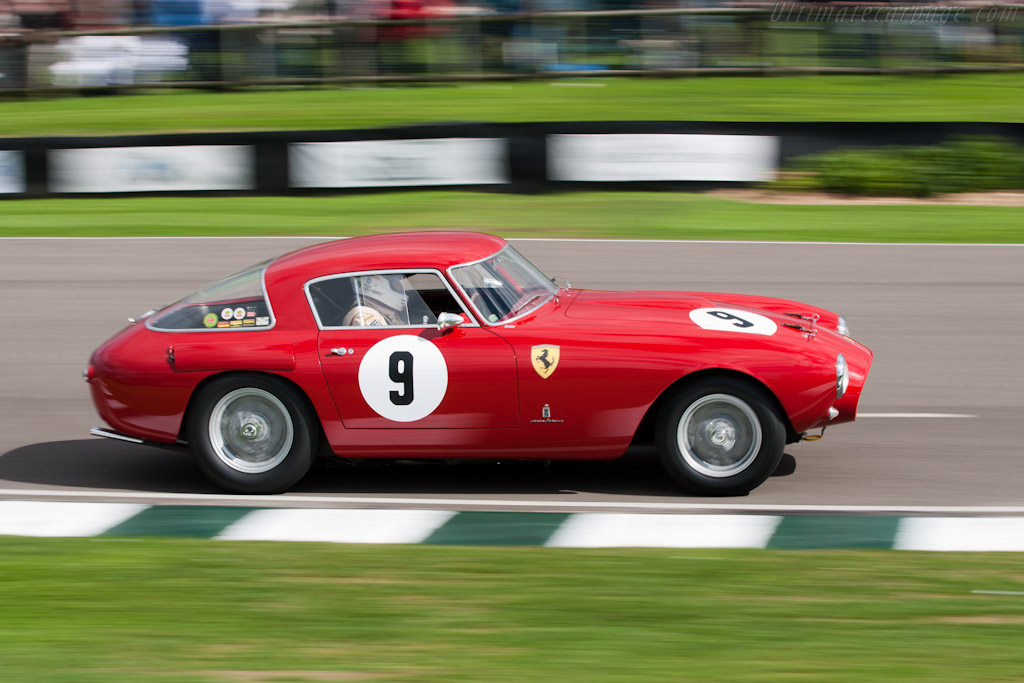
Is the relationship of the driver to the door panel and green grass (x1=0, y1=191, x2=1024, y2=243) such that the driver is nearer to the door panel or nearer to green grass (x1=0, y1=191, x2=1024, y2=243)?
the door panel

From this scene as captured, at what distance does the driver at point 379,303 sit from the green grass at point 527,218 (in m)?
7.30

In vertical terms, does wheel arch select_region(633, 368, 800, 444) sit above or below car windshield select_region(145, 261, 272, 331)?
below

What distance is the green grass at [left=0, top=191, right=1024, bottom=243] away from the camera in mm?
13406

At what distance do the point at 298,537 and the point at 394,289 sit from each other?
1.35 meters

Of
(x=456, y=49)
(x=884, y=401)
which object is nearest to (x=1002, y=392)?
(x=884, y=401)

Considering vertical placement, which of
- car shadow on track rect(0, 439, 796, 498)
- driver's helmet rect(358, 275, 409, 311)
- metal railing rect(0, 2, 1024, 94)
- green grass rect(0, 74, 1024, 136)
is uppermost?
metal railing rect(0, 2, 1024, 94)

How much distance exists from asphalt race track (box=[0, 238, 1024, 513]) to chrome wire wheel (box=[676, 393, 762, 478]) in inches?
7.9

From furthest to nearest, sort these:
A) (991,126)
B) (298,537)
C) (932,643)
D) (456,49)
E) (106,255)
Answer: (456,49)
(991,126)
(106,255)
(298,537)
(932,643)

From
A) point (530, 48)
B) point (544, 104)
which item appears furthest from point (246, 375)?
point (530, 48)

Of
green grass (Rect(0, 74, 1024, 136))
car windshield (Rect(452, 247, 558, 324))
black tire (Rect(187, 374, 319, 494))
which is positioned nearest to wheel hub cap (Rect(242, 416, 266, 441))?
black tire (Rect(187, 374, 319, 494))

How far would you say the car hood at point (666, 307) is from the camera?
6.09 meters

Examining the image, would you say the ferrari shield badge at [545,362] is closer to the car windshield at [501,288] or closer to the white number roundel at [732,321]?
the car windshield at [501,288]

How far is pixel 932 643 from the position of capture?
164 inches

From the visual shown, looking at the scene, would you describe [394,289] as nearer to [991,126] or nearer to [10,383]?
[10,383]
